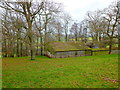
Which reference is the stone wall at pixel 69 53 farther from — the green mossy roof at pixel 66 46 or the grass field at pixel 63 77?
the grass field at pixel 63 77

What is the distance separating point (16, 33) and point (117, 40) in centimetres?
2079

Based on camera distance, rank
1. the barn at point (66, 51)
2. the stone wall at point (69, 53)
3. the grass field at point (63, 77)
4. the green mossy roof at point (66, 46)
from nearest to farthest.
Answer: the grass field at point (63, 77) < the stone wall at point (69, 53) < the barn at point (66, 51) < the green mossy roof at point (66, 46)

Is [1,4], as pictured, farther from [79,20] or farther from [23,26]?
[79,20]

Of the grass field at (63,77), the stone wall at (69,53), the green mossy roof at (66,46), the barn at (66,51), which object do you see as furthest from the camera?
the green mossy roof at (66,46)

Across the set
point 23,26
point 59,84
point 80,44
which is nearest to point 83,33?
point 80,44

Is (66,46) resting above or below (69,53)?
above

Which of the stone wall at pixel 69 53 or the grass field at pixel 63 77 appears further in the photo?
the stone wall at pixel 69 53

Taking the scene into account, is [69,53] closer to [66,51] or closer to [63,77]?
[66,51]

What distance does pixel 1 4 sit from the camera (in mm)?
14773

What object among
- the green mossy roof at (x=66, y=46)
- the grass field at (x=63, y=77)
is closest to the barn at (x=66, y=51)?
the green mossy roof at (x=66, y=46)

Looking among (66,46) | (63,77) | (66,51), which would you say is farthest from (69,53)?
(63,77)

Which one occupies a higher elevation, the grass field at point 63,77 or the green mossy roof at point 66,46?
the green mossy roof at point 66,46

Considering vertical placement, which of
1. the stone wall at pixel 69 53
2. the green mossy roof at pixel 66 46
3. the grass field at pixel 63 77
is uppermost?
the green mossy roof at pixel 66 46

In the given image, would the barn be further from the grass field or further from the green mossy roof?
the grass field
